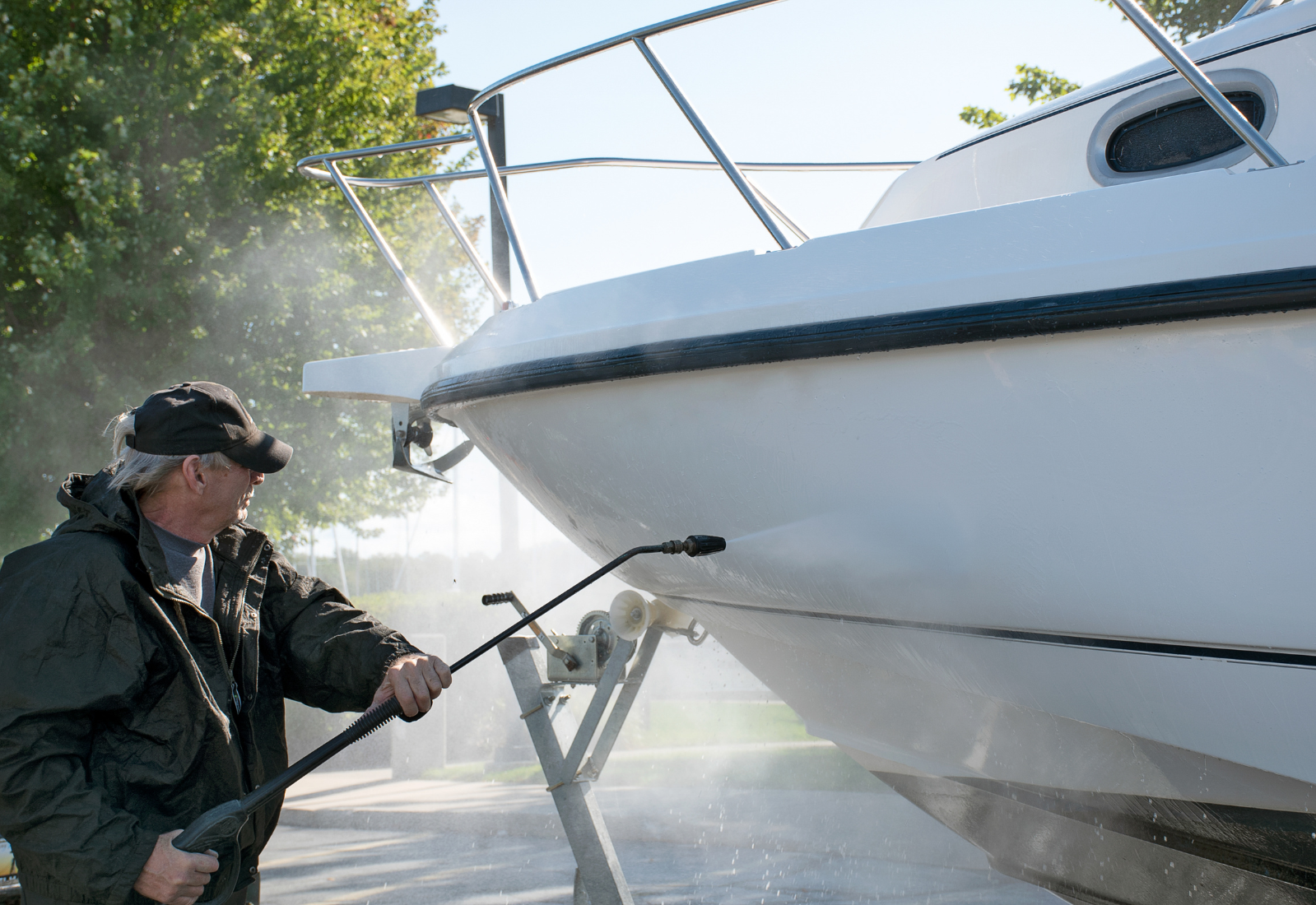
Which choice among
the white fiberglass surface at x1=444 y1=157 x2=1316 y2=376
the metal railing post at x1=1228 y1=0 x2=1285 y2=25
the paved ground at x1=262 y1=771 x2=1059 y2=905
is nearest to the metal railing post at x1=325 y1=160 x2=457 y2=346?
the white fiberglass surface at x1=444 y1=157 x2=1316 y2=376

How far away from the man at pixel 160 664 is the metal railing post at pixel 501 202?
2.55 feet

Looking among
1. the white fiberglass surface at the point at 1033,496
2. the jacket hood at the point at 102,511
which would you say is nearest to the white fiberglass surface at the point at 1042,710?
the white fiberglass surface at the point at 1033,496

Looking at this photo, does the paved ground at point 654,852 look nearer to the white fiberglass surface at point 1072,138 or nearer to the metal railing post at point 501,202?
the white fiberglass surface at point 1072,138

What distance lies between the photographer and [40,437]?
268 inches

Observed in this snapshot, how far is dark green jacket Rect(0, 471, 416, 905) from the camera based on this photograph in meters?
1.35

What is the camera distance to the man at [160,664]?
4.46ft

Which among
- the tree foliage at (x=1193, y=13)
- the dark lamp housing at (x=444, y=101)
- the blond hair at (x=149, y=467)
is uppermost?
the tree foliage at (x=1193, y=13)

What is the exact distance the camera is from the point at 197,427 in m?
1.66

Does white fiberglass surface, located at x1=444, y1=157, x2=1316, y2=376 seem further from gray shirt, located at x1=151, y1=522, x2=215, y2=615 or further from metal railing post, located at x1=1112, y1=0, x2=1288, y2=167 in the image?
gray shirt, located at x1=151, y1=522, x2=215, y2=615

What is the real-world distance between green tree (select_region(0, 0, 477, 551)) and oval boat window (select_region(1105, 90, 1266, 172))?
5.93 metres

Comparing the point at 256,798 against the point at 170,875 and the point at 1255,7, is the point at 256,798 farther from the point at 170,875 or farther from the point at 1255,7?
the point at 1255,7

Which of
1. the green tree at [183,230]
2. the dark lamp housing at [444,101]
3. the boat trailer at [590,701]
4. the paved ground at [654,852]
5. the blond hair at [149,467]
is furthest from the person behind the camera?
the green tree at [183,230]

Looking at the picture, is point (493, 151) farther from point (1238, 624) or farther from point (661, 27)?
point (1238, 624)

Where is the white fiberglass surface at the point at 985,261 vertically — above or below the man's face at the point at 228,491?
above
